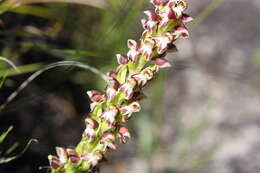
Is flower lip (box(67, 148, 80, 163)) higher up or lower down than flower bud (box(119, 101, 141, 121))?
lower down

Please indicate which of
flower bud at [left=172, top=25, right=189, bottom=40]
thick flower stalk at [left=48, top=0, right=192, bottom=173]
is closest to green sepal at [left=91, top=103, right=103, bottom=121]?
thick flower stalk at [left=48, top=0, right=192, bottom=173]

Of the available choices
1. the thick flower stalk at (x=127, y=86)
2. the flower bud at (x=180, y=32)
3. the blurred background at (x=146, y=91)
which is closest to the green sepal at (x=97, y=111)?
the thick flower stalk at (x=127, y=86)

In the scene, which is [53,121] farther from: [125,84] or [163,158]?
[125,84]

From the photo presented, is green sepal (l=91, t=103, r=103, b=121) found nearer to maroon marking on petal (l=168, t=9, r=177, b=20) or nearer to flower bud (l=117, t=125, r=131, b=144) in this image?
flower bud (l=117, t=125, r=131, b=144)

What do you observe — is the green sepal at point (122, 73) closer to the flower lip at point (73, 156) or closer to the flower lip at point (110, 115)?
the flower lip at point (110, 115)

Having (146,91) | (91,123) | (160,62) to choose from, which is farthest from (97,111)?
(146,91)

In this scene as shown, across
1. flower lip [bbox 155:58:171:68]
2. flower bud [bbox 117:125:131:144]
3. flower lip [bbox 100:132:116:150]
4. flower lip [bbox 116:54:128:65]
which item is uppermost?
flower lip [bbox 116:54:128:65]
